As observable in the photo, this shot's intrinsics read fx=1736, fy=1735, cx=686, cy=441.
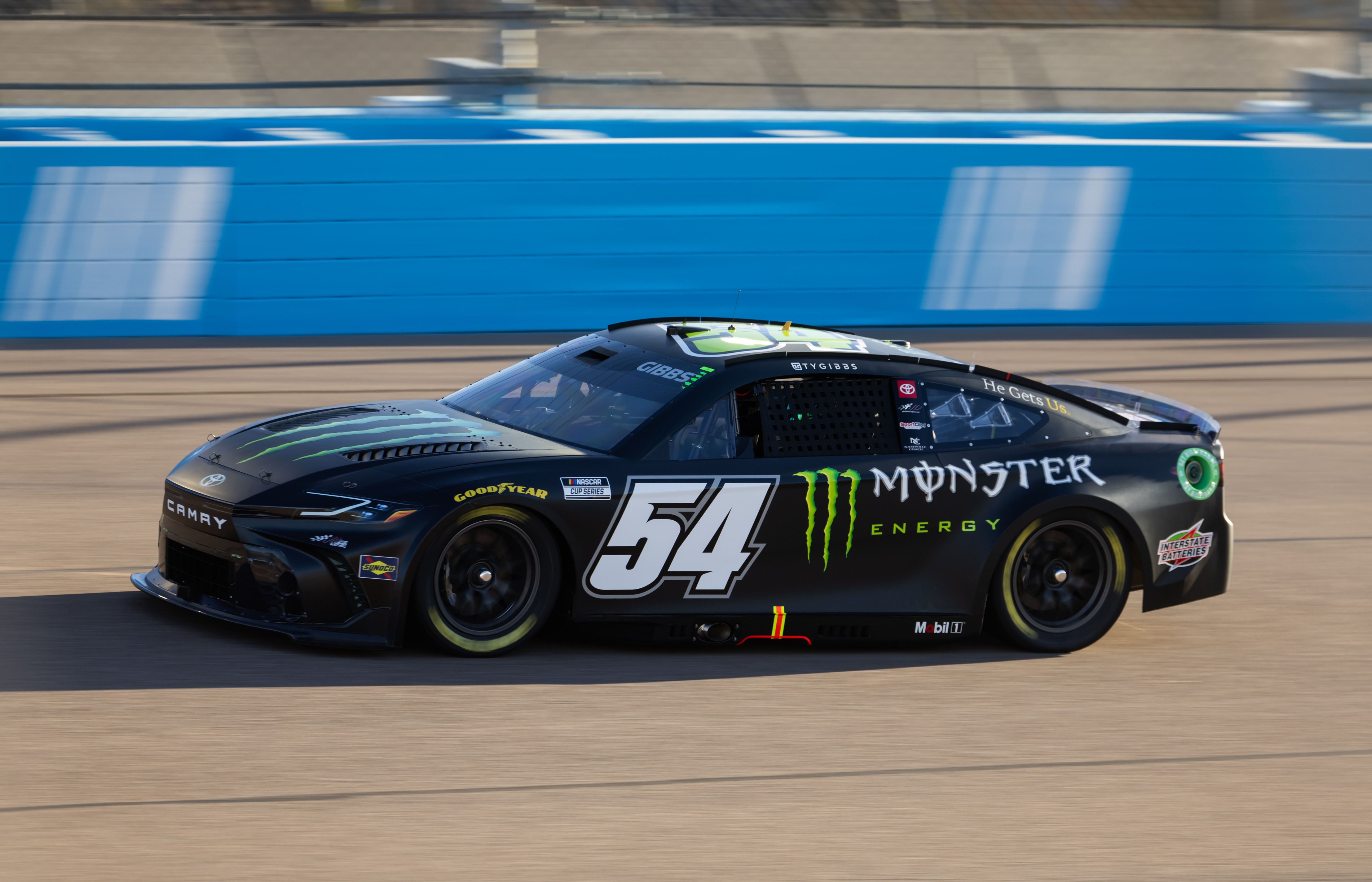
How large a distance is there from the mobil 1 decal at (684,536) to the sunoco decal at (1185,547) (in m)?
1.75

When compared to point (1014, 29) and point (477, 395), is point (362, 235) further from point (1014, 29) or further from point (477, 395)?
point (477, 395)

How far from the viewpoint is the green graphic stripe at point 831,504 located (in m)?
6.55

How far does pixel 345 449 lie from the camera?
6.41 metres

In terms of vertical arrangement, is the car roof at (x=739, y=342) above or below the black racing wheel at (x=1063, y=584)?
above

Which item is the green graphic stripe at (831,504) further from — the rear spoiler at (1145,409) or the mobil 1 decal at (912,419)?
the rear spoiler at (1145,409)

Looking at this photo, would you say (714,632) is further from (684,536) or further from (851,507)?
(851,507)

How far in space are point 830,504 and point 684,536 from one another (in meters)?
0.59

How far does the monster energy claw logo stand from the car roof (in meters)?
0.52

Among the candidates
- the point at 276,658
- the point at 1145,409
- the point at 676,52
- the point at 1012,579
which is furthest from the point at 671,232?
the point at 276,658

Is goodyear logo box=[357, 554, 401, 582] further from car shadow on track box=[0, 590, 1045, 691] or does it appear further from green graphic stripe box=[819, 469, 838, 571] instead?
green graphic stripe box=[819, 469, 838, 571]

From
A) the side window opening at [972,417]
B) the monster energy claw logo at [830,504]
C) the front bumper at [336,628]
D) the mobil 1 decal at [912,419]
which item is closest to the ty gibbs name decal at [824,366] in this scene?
the mobil 1 decal at [912,419]

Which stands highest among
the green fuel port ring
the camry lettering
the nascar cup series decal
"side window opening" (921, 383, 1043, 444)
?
"side window opening" (921, 383, 1043, 444)

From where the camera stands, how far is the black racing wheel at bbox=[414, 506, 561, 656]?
612 cm

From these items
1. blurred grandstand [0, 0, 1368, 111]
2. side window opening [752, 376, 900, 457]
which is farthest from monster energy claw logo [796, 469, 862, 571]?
blurred grandstand [0, 0, 1368, 111]
